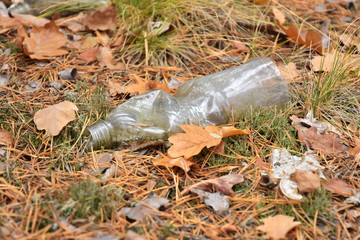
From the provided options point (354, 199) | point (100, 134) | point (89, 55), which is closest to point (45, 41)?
point (89, 55)

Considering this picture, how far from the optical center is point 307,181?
6.14ft

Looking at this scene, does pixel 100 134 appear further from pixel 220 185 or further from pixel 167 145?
pixel 220 185

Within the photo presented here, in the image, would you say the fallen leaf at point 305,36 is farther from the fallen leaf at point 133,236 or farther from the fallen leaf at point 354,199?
the fallen leaf at point 133,236

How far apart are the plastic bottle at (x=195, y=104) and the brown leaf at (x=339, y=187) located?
718mm

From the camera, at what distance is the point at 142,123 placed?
2270 millimetres

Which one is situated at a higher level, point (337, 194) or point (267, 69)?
point (267, 69)

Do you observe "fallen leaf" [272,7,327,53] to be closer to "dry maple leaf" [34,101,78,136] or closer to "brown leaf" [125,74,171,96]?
"brown leaf" [125,74,171,96]

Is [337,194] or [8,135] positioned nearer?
[337,194]

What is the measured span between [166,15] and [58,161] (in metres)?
1.63

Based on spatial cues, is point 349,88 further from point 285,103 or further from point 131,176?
point 131,176

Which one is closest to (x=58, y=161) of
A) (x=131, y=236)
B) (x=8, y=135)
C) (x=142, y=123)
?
(x=8, y=135)

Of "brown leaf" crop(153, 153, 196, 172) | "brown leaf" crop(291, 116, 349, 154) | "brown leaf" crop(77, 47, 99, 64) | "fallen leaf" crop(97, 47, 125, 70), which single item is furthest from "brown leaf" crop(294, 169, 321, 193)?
"brown leaf" crop(77, 47, 99, 64)

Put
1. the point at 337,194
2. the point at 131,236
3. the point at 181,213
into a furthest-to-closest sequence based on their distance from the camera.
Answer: the point at 337,194 < the point at 181,213 < the point at 131,236

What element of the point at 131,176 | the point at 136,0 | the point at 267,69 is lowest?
the point at 131,176
